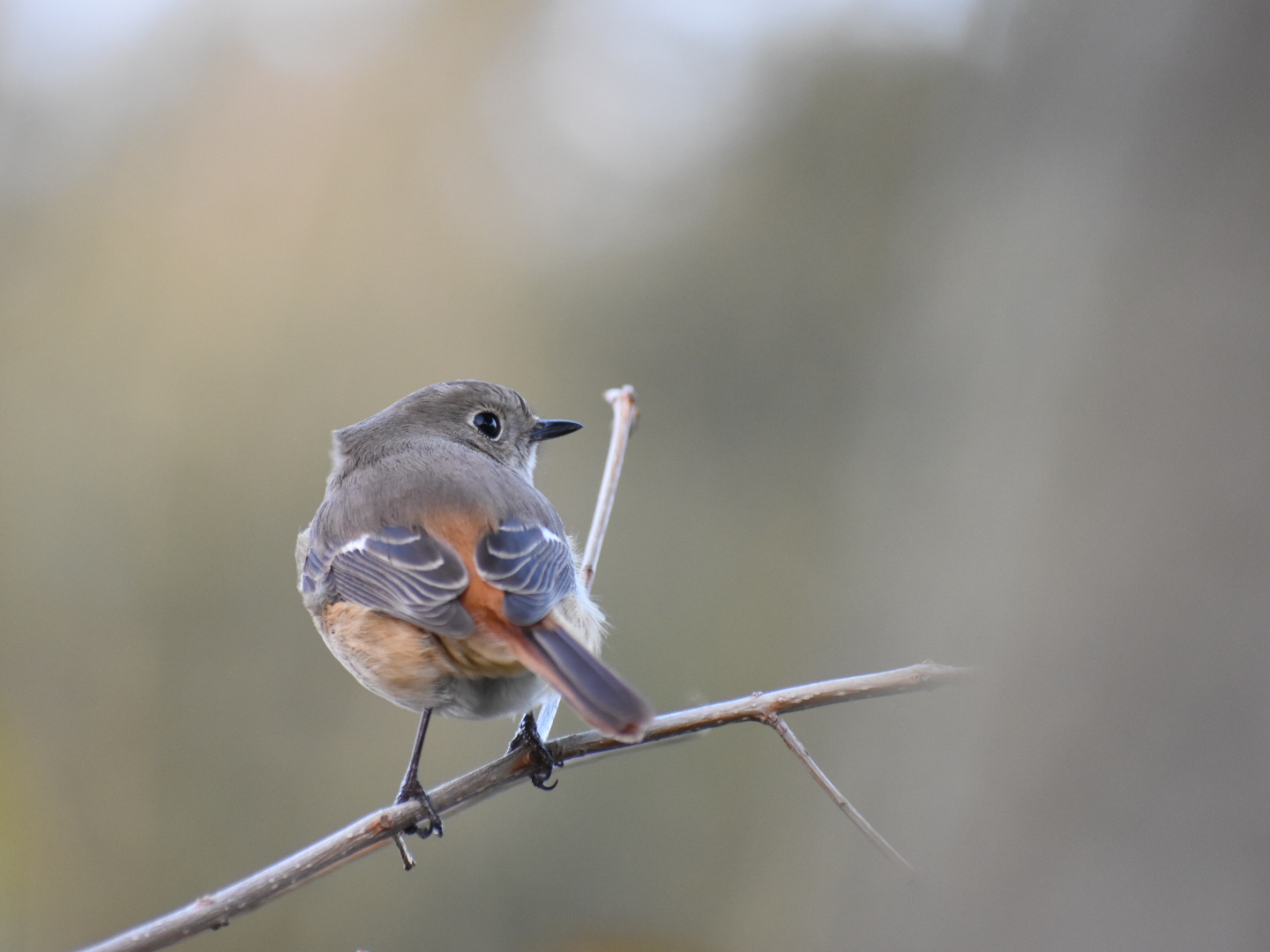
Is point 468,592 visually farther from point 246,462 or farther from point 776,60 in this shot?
point 776,60

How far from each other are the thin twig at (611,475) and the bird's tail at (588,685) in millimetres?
479

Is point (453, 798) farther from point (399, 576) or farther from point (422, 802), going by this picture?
point (399, 576)

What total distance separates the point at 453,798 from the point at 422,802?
0.09m

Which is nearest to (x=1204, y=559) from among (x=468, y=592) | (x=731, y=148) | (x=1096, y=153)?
(x=1096, y=153)

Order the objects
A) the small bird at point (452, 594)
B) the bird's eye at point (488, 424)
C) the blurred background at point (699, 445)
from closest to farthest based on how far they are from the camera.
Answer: the blurred background at point (699, 445) → the small bird at point (452, 594) → the bird's eye at point (488, 424)

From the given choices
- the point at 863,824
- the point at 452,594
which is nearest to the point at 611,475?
the point at 452,594

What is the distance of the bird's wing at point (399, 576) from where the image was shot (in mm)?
2088

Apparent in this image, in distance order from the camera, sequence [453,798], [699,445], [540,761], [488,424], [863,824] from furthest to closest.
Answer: [699,445] < [488,424] < [540,761] < [453,798] < [863,824]

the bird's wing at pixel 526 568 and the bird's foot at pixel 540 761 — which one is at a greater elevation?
the bird's wing at pixel 526 568

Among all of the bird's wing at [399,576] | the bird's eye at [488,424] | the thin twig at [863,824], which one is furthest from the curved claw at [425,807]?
the bird's eye at [488,424]

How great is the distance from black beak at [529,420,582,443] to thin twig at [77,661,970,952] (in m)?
1.19

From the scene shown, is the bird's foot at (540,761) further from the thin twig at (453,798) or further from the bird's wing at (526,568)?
the bird's wing at (526,568)

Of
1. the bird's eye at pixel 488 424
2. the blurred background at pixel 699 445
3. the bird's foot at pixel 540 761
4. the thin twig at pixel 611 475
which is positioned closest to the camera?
the blurred background at pixel 699 445

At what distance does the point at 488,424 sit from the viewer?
3.13 meters
